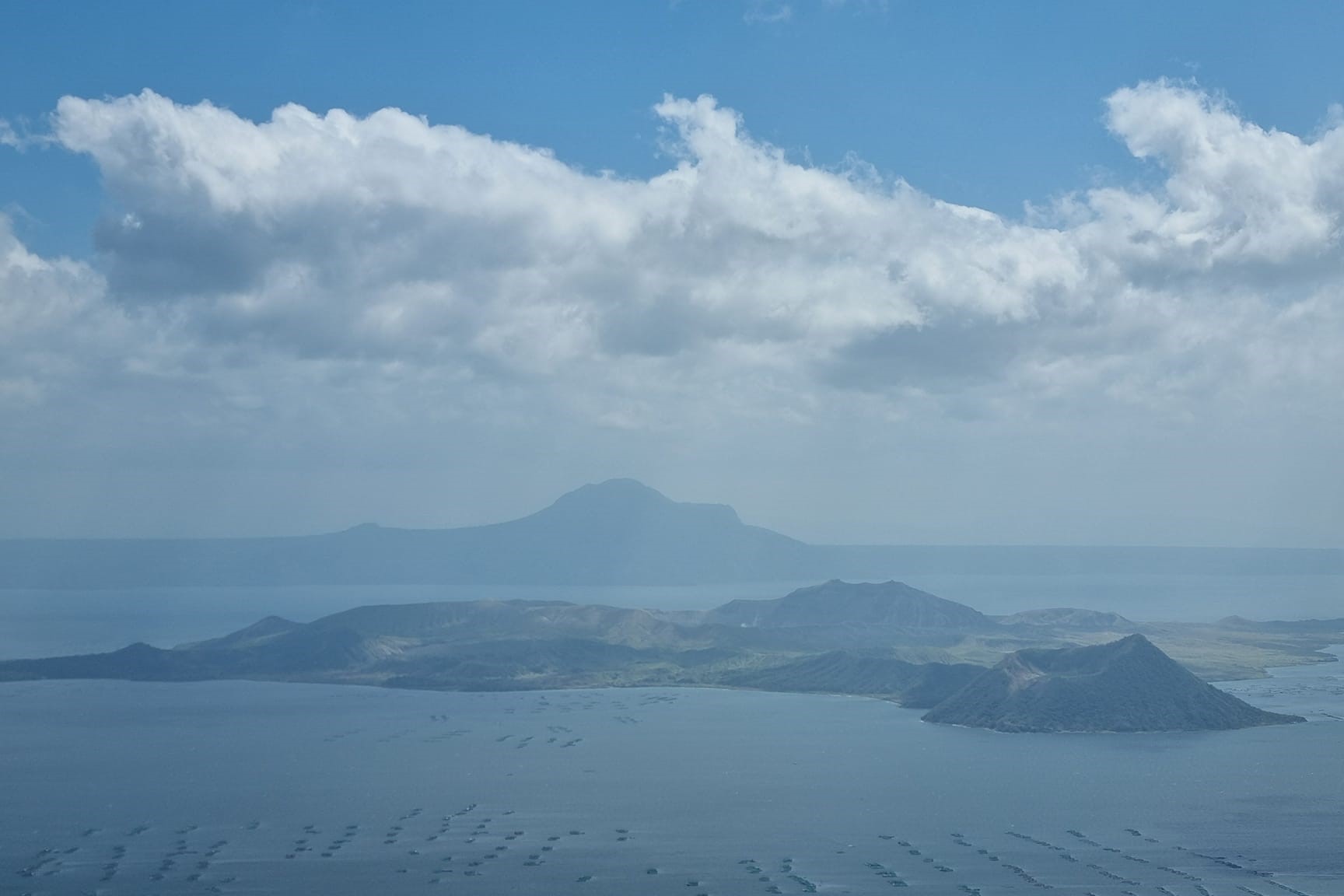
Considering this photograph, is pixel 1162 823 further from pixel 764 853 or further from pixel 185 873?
pixel 185 873

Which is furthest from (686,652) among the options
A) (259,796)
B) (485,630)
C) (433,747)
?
(259,796)

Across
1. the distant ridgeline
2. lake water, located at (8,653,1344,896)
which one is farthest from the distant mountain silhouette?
lake water, located at (8,653,1344,896)

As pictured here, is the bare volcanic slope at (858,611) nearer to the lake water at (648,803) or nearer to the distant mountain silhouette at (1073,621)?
the distant mountain silhouette at (1073,621)

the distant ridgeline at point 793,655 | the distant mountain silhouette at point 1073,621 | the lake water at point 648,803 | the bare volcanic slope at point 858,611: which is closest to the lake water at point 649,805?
the lake water at point 648,803

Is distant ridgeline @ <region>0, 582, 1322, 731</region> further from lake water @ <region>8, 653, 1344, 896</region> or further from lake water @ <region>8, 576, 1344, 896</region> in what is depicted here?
lake water @ <region>8, 576, 1344, 896</region>

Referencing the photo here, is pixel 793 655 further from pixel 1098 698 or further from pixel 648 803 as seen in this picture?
pixel 648 803

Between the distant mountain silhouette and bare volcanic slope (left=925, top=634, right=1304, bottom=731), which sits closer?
bare volcanic slope (left=925, top=634, right=1304, bottom=731)
